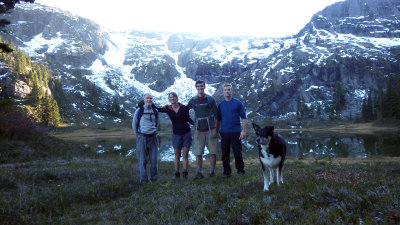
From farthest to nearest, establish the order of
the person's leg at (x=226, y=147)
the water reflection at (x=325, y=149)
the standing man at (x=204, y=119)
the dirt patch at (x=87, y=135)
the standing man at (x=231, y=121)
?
the dirt patch at (x=87, y=135) → the water reflection at (x=325, y=149) → the standing man at (x=204, y=119) → the person's leg at (x=226, y=147) → the standing man at (x=231, y=121)

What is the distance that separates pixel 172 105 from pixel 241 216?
691cm

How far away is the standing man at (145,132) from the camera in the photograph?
34.8 feet

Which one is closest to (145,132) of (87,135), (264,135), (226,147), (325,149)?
(226,147)

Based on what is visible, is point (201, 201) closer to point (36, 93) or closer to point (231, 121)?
point (231, 121)

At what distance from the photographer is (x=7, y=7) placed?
1116 centimetres

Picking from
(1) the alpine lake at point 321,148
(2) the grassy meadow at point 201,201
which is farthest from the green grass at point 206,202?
(1) the alpine lake at point 321,148

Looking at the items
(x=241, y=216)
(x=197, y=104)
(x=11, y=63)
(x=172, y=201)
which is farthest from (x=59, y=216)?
(x=11, y=63)

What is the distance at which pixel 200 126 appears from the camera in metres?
10.2

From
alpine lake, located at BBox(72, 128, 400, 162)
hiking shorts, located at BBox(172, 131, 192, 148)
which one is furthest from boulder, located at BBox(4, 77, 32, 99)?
hiking shorts, located at BBox(172, 131, 192, 148)

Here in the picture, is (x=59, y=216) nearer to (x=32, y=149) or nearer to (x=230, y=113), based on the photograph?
(x=230, y=113)

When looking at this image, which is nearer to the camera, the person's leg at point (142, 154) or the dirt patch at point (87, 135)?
the person's leg at point (142, 154)

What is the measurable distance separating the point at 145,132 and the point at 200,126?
A: 8.69ft

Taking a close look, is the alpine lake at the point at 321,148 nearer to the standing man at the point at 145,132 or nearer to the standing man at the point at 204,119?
the standing man at the point at 204,119

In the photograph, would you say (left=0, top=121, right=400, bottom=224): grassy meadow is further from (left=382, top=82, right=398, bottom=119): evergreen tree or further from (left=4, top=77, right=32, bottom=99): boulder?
(left=4, top=77, right=32, bottom=99): boulder
